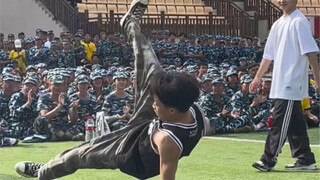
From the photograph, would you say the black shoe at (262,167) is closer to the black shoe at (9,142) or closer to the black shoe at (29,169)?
the black shoe at (29,169)

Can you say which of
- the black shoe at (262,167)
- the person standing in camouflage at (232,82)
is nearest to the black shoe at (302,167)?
the black shoe at (262,167)

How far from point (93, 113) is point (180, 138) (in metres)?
7.96

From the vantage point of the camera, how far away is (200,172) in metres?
7.92

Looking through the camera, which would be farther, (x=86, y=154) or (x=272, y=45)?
(x=272, y=45)

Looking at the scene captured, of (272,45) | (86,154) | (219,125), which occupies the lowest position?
(219,125)

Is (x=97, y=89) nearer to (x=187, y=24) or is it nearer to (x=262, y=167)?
(x=262, y=167)

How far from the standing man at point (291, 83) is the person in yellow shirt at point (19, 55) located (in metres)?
10.9

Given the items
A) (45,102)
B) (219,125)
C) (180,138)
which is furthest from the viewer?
(219,125)

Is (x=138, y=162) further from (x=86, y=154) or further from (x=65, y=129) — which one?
(x=65, y=129)

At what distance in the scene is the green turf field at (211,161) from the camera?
298 inches

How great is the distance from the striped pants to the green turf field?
0.19 m

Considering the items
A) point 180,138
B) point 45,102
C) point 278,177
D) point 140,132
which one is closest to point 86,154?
point 140,132

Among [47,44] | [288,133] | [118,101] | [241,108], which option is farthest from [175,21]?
[288,133]

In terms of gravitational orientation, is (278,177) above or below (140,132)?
below
